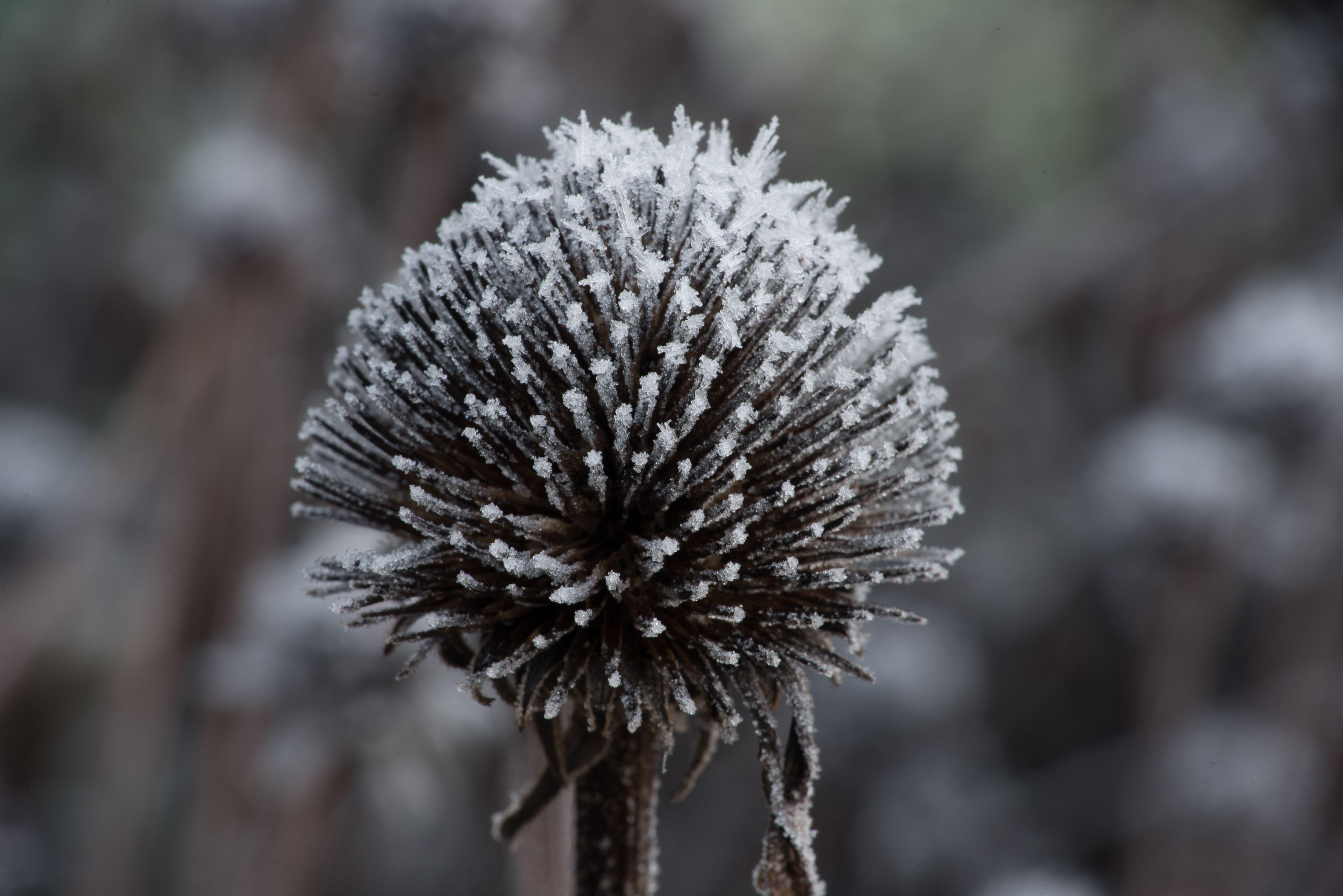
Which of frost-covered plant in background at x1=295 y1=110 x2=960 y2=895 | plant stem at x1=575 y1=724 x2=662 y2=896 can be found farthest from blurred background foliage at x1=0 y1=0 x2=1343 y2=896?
frost-covered plant in background at x1=295 y1=110 x2=960 y2=895

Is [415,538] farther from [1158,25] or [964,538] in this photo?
[1158,25]

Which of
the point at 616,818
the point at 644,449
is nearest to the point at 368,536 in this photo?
the point at 616,818

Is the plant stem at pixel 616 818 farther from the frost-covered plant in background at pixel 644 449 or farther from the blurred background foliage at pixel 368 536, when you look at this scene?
the blurred background foliage at pixel 368 536

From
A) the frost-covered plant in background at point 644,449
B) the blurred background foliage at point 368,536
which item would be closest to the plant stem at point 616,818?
the frost-covered plant in background at point 644,449

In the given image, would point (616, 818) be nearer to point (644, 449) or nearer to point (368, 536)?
point (644, 449)

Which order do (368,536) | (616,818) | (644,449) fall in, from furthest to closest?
(368,536)
(616,818)
(644,449)

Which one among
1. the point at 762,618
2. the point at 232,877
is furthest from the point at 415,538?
the point at 232,877
